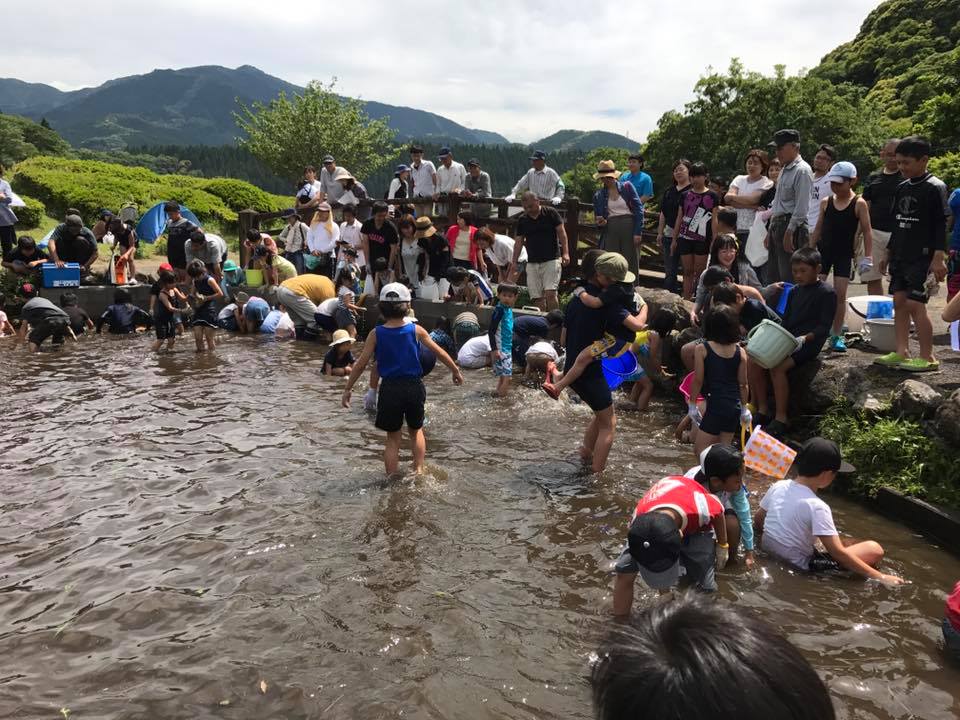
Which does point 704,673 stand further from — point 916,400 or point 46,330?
point 46,330

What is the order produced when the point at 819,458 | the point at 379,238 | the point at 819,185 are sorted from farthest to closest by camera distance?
1. the point at 379,238
2. the point at 819,185
3. the point at 819,458

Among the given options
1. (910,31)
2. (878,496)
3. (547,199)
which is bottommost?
(878,496)

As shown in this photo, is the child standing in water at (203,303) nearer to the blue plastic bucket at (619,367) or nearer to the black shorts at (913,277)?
the blue plastic bucket at (619,367)

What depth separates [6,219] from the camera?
15.5 m

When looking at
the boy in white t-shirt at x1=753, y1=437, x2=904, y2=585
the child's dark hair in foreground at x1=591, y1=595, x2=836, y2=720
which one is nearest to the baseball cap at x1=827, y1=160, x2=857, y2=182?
the boy in white t-shirt at x1=753, y1=437, x2=904, y2=585

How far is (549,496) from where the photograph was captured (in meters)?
6.55

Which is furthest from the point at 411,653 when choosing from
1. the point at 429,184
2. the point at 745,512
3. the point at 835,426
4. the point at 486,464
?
the point at 429,184

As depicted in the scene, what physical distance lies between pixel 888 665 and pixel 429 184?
41.3 ft

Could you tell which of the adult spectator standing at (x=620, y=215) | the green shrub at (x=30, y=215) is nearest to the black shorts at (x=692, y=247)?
the adult spectator standing at (x=620, y=215)

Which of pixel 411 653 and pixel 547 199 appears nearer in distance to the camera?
pixel 411 653

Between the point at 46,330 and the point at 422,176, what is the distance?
742cm

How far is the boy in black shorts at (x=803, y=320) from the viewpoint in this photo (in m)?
7.35

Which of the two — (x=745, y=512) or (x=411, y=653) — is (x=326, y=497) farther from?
(x=745, y=512)

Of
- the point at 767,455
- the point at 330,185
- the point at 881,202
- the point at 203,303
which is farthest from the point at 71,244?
the point at 881,202
